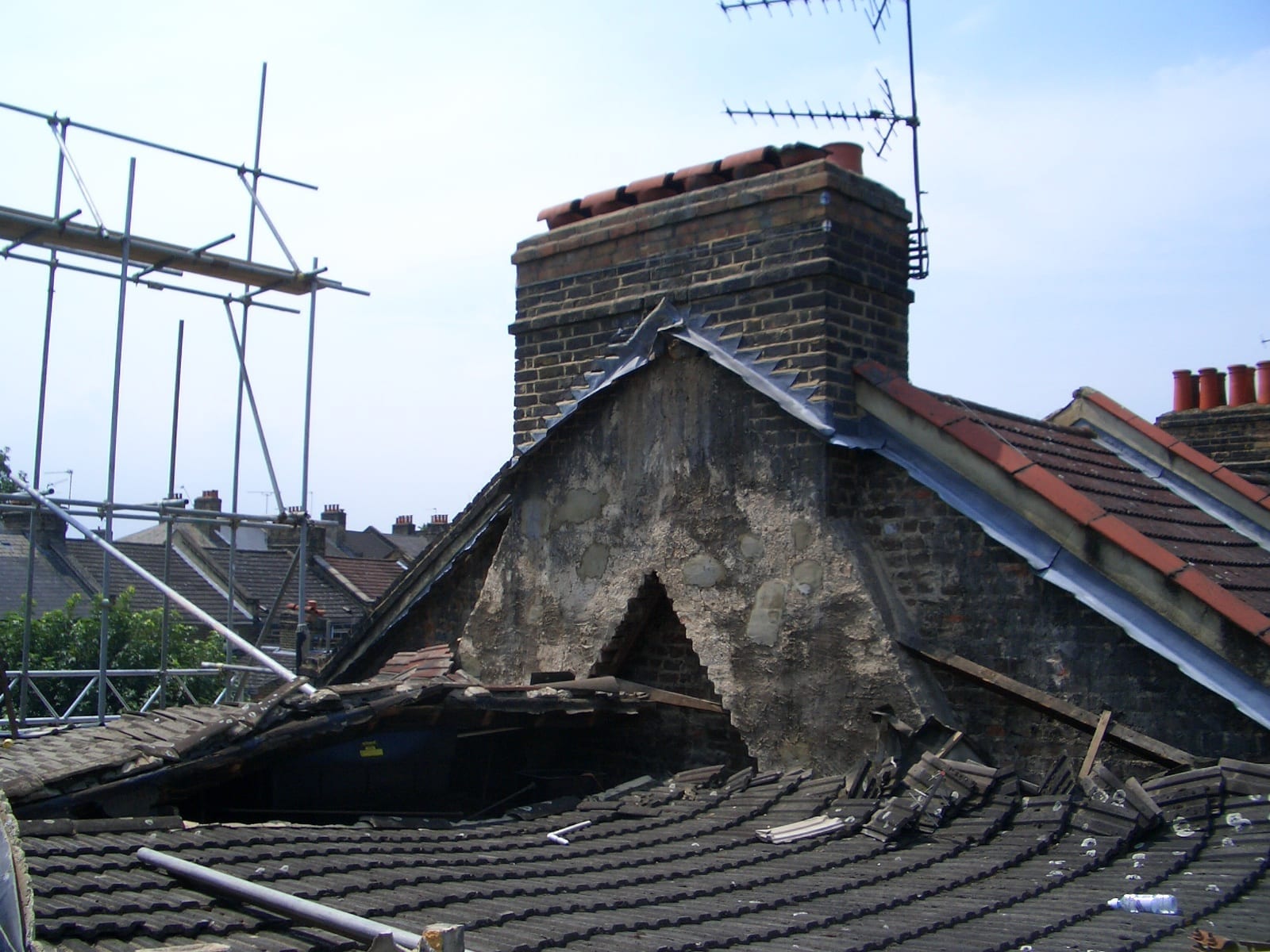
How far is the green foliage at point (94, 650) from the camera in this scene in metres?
19.7

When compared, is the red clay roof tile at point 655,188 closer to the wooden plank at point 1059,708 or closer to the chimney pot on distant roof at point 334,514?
the wooden plank at point 1059,708

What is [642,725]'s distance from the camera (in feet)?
28.1

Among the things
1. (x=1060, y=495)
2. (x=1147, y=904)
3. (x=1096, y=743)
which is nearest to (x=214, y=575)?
(x=1060, y=495)

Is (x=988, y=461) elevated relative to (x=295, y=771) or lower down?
elevated

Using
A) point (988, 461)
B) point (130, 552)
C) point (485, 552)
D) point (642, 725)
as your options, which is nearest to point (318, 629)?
point (130, 552)

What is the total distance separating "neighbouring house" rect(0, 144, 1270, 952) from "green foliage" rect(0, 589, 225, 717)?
479 inches

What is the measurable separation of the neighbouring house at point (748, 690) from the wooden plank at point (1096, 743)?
22 millimetres

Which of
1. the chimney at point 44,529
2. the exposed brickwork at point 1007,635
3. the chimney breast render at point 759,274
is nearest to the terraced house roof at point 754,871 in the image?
the exposed brickwork at point 1007,635

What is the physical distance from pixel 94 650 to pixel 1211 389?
17316 mm

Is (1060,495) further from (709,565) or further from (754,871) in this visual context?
(754,871)

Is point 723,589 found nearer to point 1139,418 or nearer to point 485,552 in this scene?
point 485,552

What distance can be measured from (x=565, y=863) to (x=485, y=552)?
14.9 feet

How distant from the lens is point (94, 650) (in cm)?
2034

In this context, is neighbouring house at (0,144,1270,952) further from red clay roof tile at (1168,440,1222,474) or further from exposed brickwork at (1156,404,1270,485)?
exposed brickwork at (1156,404,1270,485)
